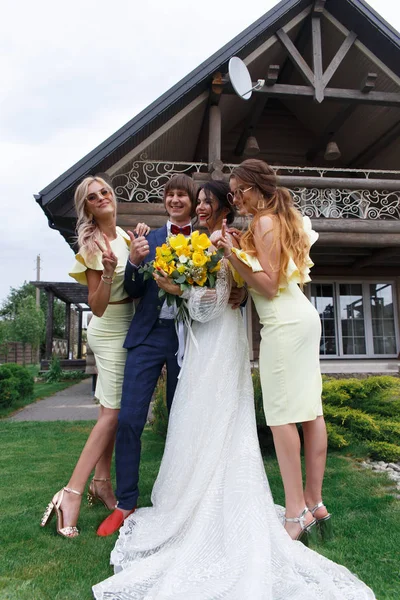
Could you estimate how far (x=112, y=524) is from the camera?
7.80ft

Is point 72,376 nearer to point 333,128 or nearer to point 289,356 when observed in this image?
point 333,128

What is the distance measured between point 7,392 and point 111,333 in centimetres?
635

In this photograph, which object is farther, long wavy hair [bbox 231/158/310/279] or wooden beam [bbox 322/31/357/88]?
wooden beam [bbox 322/31/357/88]

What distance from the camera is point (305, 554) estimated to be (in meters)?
1.85

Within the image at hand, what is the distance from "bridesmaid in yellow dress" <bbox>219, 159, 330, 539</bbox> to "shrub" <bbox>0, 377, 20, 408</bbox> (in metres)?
7.05

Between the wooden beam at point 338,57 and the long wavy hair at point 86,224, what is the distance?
248 inches

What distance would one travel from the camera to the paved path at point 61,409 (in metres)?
7.20

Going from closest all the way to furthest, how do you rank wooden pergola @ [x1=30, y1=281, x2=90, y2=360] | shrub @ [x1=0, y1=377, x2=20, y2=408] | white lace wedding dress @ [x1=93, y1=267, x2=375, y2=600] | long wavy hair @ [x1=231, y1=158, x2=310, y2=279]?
→ 1. white lace wedding dress @ [x1=93, y1=267, x2=375, y2=600]
2. long wavy hair @ [x1=231, y1=158, x2=310, y2=279]
3. shrub @ [x1=0, y1=377, x2=20, y2=408]
4. wooden pergola @ [x1=30, y1=281, x2=90, y2=360]

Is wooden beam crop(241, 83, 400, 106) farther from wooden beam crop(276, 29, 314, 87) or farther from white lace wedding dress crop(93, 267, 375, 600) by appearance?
white lace wedding dress crop(93, 267, 375, 600)

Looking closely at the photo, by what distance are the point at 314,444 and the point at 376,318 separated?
29.4ft

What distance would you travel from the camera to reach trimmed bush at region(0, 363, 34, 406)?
8716 mm

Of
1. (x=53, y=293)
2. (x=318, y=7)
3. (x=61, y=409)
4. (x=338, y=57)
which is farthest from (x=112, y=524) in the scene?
(x=53, y=293)

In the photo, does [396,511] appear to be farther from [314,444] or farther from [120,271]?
[120,271]

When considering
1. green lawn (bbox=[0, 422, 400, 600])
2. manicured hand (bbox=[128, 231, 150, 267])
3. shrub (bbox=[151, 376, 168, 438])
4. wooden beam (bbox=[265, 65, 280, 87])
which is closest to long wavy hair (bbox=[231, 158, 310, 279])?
manicured hand (bbox=[128, 231, 150, 267])
